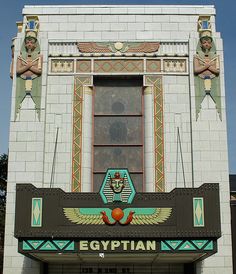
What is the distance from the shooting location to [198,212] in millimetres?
23156

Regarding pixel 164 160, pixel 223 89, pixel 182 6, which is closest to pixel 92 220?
pixel 164 160

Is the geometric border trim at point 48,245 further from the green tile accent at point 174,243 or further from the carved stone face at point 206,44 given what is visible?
the carved stone face at point 206,44

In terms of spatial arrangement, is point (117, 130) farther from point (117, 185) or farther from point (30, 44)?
point (30, 44)

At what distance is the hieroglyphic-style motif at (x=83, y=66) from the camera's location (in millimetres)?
29219

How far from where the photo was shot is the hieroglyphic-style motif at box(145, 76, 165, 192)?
27.6 metres

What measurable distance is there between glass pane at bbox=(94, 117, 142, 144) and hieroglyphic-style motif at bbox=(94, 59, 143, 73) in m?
2.46

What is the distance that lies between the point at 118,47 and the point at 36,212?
10.5 m

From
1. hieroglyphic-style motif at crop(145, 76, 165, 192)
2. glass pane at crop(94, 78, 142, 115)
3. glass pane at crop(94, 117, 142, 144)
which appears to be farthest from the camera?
glass pane at crop(94, 78, 142, 115)

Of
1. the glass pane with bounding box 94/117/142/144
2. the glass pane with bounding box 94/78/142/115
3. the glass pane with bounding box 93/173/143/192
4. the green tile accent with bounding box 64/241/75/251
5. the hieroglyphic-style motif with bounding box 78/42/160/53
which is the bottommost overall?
the green tile accent with bounding box 64/241/75/251

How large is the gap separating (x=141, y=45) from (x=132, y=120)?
392 centimetres

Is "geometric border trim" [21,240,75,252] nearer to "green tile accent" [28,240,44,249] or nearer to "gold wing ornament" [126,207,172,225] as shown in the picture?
"green tile accent" [28,240,44,249]

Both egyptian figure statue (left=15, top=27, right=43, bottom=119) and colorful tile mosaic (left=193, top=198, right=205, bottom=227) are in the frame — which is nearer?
colorful tile mosaic (left=193, top=198, right=205, bottom=227)

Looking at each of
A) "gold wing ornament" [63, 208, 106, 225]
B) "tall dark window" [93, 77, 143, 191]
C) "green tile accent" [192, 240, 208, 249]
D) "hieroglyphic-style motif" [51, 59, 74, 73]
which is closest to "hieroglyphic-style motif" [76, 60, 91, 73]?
"hieroglyphic-style motif" [51, 59, 74, 73]

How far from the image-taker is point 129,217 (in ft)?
76.0
